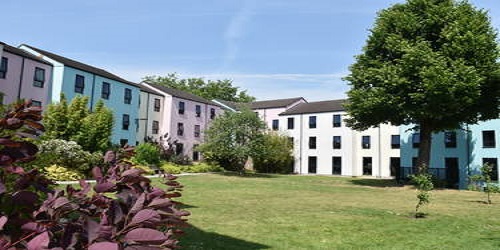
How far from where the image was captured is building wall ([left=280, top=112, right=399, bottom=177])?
48.0m

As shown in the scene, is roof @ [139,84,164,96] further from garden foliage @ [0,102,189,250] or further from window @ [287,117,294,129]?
garden foliage @ [0,102,189,250]

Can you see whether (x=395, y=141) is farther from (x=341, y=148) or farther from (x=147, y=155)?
(x=147, y=155)

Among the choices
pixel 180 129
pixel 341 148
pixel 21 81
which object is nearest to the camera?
pixel 21 81

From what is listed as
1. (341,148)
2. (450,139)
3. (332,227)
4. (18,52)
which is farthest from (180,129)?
(332,227)

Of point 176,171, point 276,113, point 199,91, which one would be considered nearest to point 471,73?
point 176,171

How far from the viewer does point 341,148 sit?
5091 centimetres

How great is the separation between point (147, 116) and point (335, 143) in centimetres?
2484

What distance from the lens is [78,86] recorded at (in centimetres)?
3653

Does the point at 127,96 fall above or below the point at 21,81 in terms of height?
above

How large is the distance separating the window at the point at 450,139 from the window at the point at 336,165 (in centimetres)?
1526

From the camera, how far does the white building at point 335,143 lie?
47.9m

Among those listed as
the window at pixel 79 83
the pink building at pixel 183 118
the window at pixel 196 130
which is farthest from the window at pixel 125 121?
the window at pixel 196 130

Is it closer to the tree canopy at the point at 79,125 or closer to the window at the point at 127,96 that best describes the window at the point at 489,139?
the tree canopy at the point at 79,125

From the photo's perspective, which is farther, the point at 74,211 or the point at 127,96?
the point at 127,96
